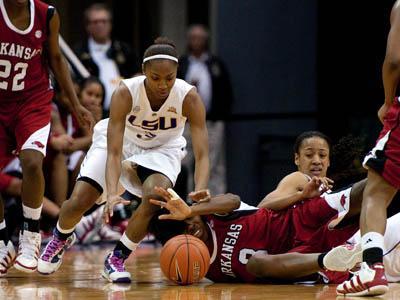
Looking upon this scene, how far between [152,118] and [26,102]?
2.81 ft

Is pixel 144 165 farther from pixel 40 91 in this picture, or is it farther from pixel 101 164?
pixel 40 91

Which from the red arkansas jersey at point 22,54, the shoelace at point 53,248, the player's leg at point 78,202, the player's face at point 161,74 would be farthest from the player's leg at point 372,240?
Answer: the red arkansas jersey at point 22,54

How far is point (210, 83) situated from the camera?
11516 mm

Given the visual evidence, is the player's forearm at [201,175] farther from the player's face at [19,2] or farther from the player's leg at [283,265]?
the player's face at [19,2]

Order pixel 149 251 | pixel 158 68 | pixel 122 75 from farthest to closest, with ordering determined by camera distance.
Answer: pixel 122 75
pixel 149 251
pixel 158 68

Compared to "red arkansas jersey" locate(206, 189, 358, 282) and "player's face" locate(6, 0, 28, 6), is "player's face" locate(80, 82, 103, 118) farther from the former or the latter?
"red arkansas jersey" locate(206, 189, 358, 282)

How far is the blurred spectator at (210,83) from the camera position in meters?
11.5

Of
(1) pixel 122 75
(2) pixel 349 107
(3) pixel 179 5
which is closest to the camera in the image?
(1) pixel 122 75

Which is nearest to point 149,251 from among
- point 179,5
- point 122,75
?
point 122,75

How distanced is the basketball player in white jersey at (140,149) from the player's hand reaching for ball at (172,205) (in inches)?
6.8

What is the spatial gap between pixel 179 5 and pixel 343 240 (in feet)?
27.8

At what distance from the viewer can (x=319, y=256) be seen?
5996 mm

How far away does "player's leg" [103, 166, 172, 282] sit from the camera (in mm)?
6352

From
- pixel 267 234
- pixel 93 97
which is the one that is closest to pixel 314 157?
pixel 267 234
